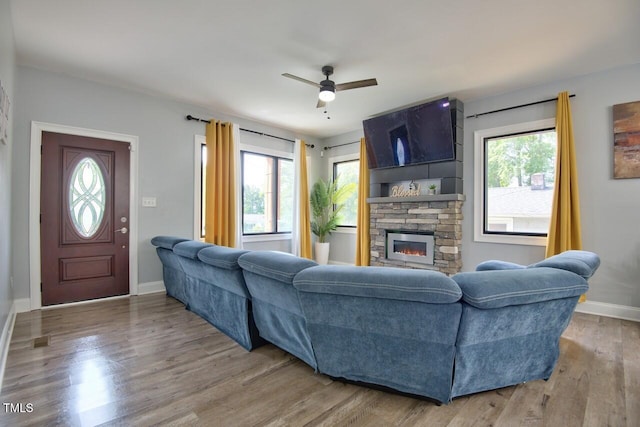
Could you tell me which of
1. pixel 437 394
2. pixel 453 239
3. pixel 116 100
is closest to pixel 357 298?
pixel 437 394

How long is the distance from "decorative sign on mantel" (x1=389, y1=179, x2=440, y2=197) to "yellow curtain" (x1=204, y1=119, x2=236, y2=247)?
2.70 metres

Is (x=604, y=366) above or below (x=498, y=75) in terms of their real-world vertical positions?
below

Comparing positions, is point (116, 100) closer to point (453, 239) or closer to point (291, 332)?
point (291, 332)

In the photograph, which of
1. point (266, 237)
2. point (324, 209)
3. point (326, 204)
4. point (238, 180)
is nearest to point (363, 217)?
point (326, 204)

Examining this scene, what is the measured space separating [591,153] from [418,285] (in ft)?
11.4

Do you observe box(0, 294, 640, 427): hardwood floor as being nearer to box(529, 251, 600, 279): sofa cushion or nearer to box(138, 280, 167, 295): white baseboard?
box(529, 251, 600, 279): sofa cushion

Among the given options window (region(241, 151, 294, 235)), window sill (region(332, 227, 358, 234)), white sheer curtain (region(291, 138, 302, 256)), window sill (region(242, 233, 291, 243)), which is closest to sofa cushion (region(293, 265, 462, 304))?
window sill (region(242, 233, 291, 243))

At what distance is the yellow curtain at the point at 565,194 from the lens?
11.8 ft

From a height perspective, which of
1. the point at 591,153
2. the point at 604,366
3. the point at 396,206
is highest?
the point at 591,153

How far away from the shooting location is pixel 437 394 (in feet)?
5.72

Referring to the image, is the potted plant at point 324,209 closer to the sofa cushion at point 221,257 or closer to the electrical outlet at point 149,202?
the electrical outlet at point 149,202

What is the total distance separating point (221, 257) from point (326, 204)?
3861mm

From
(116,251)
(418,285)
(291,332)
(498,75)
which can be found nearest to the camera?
(418,285)

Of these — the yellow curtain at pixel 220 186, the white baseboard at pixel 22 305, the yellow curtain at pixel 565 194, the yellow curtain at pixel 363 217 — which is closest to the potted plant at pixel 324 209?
the yellow curtain at pixel 363 217
